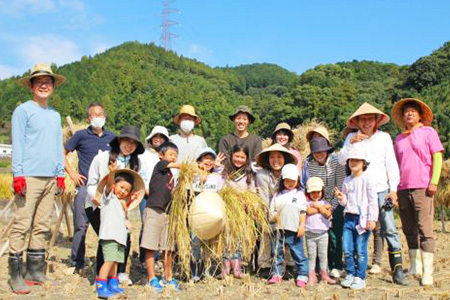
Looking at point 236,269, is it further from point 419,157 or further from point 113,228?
point 419,157

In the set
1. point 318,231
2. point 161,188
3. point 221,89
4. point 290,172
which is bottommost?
point 318,231

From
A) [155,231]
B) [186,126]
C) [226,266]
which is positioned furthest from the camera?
[186,126]

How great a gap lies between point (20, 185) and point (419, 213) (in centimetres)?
446

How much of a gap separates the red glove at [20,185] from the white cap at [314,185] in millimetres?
3176

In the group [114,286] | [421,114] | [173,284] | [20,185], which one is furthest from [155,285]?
[421,114]

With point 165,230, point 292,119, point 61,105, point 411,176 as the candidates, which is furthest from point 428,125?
point 61,105

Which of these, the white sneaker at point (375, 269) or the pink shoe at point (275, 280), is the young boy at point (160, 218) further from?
the white sneaker at point (375, 269)

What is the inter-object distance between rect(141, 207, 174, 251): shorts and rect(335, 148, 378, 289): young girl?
6.55ft

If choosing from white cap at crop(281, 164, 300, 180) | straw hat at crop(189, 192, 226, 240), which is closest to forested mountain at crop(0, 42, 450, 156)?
white cap at crop(281, 164, 300, 180)

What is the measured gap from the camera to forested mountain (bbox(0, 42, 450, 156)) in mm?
48594

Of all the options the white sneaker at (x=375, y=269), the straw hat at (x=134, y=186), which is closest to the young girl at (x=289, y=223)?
the white sneaker at (x=375, y=269)

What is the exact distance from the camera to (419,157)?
5570 mm

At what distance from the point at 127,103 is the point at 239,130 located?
80143 millimetres

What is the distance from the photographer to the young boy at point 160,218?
16.8 ft
